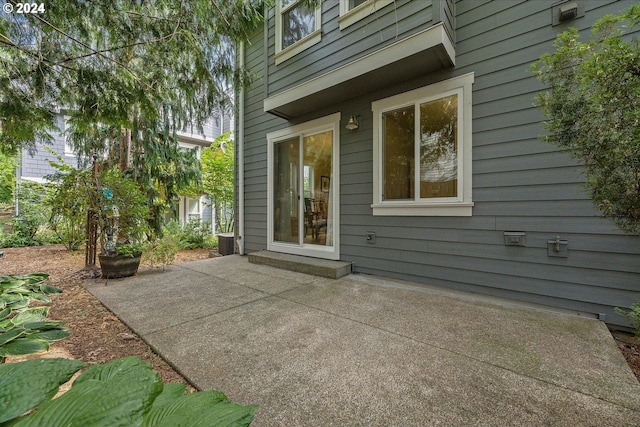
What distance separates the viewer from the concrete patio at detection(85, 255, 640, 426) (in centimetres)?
141

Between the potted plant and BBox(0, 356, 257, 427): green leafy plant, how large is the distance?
3944 mm

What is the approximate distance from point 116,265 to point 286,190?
2.87 meters

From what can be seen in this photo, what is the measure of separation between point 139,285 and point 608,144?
503 cm

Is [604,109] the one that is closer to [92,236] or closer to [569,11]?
[569,11]

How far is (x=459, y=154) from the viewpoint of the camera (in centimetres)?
321

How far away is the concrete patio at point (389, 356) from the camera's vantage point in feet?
4.64

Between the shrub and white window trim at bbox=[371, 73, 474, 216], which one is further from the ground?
white window trim at bbox=[371, 73, 474, 216]

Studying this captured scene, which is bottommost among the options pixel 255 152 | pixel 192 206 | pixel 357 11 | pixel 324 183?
pixel 192 206

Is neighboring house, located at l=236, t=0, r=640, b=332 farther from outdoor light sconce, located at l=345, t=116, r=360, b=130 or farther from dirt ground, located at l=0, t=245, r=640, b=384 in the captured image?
dirt ground, located at l=0, t=245, r=640, b=384

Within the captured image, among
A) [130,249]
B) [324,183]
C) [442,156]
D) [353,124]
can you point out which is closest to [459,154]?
[442,156]

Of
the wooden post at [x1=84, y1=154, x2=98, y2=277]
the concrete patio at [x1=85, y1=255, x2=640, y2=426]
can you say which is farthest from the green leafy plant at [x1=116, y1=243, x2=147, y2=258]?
the concrete patio at [x1=85, y1=255, x2=640, y2=426]

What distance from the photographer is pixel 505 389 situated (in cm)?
156

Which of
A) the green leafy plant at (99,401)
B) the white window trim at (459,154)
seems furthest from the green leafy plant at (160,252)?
the green leafy plant at (99,401)

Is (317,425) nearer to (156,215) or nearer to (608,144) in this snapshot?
(608,144)
